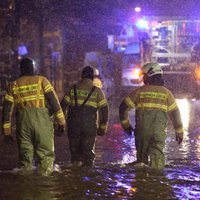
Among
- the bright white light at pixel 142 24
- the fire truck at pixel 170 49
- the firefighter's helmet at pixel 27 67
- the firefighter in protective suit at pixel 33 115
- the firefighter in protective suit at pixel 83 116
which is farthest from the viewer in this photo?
the bright white light at pixel 142 24

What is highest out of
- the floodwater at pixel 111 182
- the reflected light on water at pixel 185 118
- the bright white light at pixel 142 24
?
the bright white light at pixel 142 24

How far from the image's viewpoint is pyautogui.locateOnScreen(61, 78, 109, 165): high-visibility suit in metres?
7.96

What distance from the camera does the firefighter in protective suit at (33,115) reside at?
7.10m

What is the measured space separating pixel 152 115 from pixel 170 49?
1810 centimetres

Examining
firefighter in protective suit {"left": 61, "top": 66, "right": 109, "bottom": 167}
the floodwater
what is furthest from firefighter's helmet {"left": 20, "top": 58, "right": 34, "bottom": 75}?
the floodwater

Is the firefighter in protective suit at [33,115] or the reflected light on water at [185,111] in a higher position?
the firefighter in protective suit at [33,115]

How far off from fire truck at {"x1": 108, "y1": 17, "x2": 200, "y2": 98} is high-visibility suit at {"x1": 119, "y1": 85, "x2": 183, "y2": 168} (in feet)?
48.8

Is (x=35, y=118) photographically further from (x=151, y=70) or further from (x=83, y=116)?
(x=151, y=70)

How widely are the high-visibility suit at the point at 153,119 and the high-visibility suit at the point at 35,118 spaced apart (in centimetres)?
110

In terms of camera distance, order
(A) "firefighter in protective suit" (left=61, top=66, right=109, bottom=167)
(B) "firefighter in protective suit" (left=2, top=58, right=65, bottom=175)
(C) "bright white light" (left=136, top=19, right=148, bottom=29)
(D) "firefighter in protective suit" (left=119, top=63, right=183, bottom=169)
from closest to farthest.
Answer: (B) "firefighter in protective suit" (left=2, top=58, right=65, bottom=175), (D) "firefighter in protective suit" (left=119, top=63, right=183, bottom=169), (A) "firefighter in protective suit" (left=61, top=66, right=109, bottom=167), (C) "bright white light" (left=136, top=19, right=148, bottom=29)

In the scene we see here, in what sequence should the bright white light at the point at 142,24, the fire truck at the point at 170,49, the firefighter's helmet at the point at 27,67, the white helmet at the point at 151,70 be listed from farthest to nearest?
the bright white light at the point at 142,24 → the fire truck at the point at 170,49 → the white helmet at the point at 151,70 → the firefighter's helmet at the point at 27,67

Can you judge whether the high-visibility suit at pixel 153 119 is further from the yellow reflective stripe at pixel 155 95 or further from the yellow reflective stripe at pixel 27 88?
the yellow reflective stripe at pixel 27 88

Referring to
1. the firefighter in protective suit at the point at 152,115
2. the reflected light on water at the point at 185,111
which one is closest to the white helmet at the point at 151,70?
the firefighter in protective suit at the point at 152,115

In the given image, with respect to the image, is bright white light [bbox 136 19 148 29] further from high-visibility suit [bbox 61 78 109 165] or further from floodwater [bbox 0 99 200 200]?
high-visibility suit [bbox 61 78 109 165]
